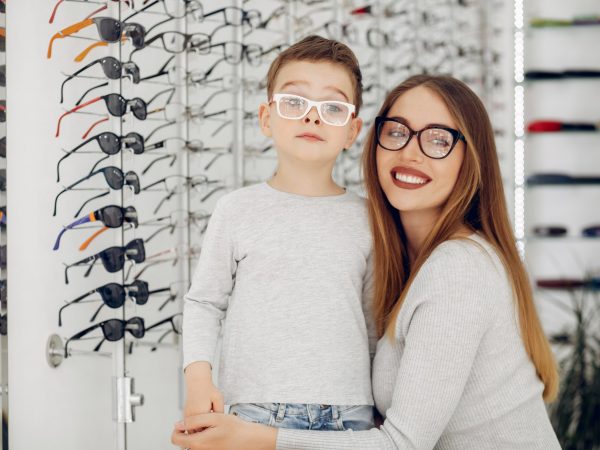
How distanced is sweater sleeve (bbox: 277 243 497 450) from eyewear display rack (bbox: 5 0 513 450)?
81 cm

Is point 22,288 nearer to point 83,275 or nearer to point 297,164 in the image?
point 83,275

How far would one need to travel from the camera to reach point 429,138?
1.66 metres

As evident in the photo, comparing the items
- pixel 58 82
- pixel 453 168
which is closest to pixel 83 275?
pixel 58 82

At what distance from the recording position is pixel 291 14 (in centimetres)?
289

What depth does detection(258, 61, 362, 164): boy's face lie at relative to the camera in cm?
170

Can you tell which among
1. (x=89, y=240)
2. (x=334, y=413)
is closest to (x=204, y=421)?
(x=334, y=413)

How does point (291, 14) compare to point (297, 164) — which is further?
point (291, 14)

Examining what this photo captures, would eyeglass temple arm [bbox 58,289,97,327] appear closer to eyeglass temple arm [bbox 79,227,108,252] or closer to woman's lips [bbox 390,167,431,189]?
eyeglass temple arm [bbox 79,227,108,252]

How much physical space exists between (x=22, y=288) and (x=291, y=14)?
1.55 metres

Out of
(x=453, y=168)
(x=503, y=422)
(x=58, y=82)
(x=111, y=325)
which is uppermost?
(x=58, y=82)

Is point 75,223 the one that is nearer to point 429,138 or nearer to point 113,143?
point 113,143

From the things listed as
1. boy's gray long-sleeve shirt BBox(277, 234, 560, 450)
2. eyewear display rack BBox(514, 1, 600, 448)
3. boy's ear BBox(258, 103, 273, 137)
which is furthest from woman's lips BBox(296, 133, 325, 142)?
eyewear display rack BBox(514, 1, 600, 448)

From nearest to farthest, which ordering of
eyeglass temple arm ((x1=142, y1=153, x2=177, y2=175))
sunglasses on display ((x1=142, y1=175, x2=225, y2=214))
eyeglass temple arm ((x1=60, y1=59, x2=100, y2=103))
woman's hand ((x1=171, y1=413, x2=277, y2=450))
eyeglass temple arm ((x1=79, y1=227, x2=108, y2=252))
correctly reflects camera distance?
woman's hand ((x1=171, y1=413, x2=277, y2=450)), eyeglass temple arm ((x1=60, y1=59, x2=100, y2=103)), eyeglass temple arm ((x1=79, y1=227, x2=108, y2=252)), eyeglass temple arm ((x1=142, y1=153, x2=177, y2=175)), sunglasses on display ((x1=142, y1=175, x2=225, y2=214))

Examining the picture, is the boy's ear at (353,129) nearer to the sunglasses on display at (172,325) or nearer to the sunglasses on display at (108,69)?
the sunglasses on display at (108,69)
